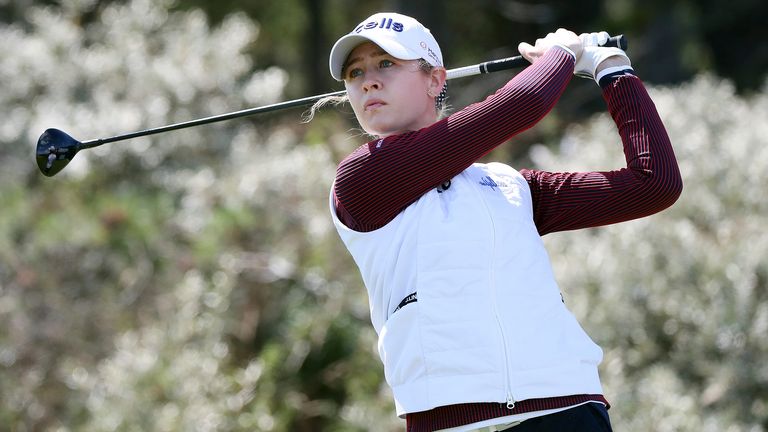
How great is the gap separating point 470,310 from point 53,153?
4.73 feet

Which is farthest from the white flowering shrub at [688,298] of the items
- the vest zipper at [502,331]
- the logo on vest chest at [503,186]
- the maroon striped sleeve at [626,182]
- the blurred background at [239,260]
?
the vest zipper at [502,331]

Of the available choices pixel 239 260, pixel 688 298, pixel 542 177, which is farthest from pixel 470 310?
pixel 239 260

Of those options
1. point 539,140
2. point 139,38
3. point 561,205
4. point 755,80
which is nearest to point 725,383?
point 561,205

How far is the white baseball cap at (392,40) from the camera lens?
239 cm

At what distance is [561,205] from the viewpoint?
246 centimetres

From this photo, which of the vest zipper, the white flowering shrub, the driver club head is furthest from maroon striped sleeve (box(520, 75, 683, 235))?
the white flowering shrub

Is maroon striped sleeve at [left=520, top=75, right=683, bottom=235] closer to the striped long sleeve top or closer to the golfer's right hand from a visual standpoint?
the striped long sleeve top

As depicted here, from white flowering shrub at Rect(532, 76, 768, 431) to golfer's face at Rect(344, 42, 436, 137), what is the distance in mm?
2620

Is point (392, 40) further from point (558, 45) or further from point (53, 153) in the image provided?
point (53, 153)

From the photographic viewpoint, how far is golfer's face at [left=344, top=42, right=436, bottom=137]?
243cm

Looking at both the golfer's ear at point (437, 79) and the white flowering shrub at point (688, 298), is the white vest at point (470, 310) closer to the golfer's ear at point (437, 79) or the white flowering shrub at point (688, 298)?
the golfer's ear at point (437, 79)

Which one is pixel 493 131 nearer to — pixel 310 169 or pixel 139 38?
pixel 310 169

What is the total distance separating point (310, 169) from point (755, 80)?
743 centimetres

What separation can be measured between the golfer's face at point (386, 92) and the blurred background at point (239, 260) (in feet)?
8.60
